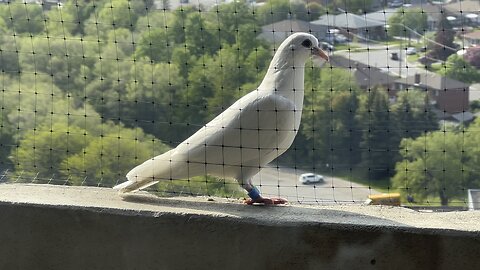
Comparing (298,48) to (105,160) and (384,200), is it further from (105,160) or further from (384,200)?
(105,160)

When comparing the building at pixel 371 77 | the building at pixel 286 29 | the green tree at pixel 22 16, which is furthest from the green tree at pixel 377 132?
the green tree at pixel 22 16

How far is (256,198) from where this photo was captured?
2.83 meters

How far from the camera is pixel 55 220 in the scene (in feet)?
8.63

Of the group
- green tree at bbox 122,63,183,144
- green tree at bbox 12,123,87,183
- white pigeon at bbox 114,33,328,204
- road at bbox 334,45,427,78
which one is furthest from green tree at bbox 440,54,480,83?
green tree at bbox 12,123,87,183

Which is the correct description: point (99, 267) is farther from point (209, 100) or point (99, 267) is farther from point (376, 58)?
point (376, 58)

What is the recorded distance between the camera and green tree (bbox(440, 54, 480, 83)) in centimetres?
351

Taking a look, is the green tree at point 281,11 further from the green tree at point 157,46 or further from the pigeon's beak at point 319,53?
the green tree at point 157,46

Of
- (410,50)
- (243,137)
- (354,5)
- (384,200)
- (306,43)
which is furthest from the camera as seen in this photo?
(354,5)

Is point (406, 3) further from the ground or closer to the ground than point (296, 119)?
further from the ground

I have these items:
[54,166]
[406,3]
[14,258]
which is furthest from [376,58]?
[14,258]

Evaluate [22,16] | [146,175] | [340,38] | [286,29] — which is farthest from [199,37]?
[146,175]

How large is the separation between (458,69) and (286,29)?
0.93 metres

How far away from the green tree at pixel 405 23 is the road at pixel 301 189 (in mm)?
751

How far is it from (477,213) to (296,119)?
768 millimetres
